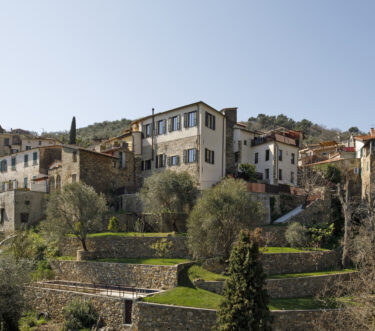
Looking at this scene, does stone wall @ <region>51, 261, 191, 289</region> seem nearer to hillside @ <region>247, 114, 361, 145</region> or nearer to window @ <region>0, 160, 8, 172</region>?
window @ <region>0, 160, 8, 172</region>

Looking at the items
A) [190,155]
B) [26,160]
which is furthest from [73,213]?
[26,160]

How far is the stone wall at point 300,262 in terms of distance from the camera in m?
31.3

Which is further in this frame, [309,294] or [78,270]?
[78,270]

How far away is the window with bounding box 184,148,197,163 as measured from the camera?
44250 millimetres

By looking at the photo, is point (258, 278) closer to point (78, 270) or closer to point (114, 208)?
point (78, 270)

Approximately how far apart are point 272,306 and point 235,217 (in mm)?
7290

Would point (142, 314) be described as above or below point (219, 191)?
below

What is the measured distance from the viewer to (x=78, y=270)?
111ft

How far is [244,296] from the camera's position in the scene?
23625mm

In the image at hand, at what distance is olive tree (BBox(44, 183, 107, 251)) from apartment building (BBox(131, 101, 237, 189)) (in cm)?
1208

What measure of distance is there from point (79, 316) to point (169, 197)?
1379cm

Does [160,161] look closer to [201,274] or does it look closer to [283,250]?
[283,250]

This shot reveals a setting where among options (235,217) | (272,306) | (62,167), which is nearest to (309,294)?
(272,306)

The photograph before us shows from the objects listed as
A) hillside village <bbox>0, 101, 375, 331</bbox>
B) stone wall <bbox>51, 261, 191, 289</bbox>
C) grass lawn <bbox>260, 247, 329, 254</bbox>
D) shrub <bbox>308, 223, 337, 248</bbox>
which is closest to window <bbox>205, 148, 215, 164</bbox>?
hillside village <bbox>0, 101, 375, 331</bbox>
